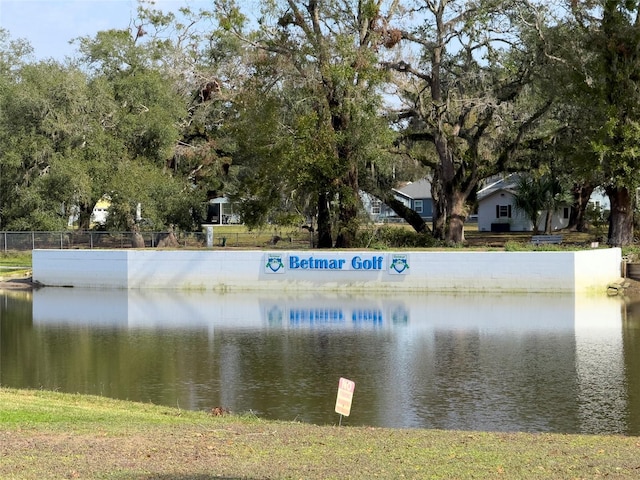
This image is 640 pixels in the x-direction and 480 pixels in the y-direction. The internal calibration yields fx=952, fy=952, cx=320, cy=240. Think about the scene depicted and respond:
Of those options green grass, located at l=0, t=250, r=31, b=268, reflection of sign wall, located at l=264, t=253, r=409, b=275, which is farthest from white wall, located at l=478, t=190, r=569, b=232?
green grass, located at l=0, t=250, r=31, b=268

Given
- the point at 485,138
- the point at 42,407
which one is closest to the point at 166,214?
the point at 485,138

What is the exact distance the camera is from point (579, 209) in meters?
63.2

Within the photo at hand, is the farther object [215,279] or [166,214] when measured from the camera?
[166,214]

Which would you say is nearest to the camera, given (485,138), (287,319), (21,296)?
(287,319)

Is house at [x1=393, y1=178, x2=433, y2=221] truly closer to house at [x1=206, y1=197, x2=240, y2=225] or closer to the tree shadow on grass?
house at [x1=206, y1=197, x2=240, y2=225]

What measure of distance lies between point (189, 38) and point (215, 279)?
26.3 metres

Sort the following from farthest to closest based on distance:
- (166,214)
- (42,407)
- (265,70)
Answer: (166,214), (265,70), (42,407)

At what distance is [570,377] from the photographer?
21984mm

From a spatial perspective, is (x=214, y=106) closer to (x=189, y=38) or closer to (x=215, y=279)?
(x=189, y=38)

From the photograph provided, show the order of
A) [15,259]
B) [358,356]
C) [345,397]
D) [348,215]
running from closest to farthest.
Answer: [345,397] < [358,356] < [348,215] < [15,259]

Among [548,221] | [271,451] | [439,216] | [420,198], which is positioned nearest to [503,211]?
[548,221]

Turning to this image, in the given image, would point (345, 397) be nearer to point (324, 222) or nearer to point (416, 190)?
point (324, 222)

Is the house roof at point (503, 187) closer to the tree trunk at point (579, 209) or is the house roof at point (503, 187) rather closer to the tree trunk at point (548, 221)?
the tree trunk at point (548, 221)

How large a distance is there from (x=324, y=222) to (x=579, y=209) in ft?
71.2
